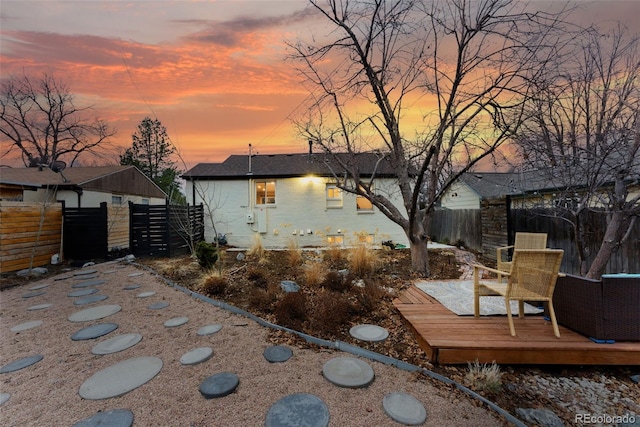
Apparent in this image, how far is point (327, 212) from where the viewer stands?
36.3 feet

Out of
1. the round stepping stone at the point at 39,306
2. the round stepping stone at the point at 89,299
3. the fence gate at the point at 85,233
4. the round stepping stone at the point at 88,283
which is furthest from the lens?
the fence gate at the point at 85,233

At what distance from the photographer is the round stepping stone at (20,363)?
2.66 m

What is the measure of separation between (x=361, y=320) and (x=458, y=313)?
1252 mm

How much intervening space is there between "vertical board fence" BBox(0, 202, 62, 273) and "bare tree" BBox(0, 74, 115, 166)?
13.2m

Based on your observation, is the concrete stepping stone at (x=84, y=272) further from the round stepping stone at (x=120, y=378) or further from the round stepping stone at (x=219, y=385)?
the round stepping stone at (x=219, y=385)

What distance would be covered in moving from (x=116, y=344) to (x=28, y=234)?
674 centimetres

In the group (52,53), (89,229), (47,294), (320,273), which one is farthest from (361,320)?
(52,53)

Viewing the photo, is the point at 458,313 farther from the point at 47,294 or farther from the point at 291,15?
the point at 47,294

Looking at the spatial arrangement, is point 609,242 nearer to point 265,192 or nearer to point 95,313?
point 95,313

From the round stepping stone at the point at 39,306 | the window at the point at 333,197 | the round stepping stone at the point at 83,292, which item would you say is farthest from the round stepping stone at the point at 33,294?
Answer: the window at the point at 333,197

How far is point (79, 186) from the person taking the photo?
Answer: 35.9ft

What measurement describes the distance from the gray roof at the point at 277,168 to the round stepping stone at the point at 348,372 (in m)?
8.16

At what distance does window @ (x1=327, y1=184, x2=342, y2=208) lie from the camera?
11117 mm

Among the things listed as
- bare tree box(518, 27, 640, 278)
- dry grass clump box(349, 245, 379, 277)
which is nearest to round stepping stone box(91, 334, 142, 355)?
dry grass clump box(349, 245, 379, 277)
